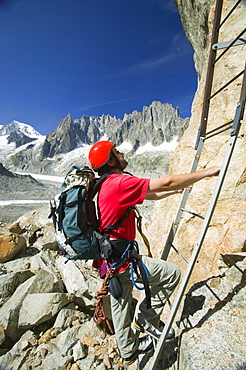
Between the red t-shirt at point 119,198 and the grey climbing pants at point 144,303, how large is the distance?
46 centimetres

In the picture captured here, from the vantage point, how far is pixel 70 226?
3061mm

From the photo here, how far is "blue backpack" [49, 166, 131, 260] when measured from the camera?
3.06 m

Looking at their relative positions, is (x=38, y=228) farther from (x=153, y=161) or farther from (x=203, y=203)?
(x=153, y=161)

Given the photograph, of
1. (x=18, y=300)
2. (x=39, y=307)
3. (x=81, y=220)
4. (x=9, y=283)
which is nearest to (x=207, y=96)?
(x=81, y=220)

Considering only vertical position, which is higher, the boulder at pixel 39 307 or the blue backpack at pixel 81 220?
the blue backpack at pixel 81 220

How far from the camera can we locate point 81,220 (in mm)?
3080

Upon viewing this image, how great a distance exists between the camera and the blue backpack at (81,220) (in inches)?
120

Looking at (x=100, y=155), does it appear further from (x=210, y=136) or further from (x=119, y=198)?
(x=210, y=136)

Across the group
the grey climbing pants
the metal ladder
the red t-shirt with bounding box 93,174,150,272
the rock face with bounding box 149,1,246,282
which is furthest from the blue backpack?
the rock face with bounding box 149,1,246,282

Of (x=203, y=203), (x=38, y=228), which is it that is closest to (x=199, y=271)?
(x=203, y=203)

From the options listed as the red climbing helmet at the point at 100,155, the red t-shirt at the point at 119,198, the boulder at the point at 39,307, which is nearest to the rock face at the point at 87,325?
the boulder at the point at 39,307

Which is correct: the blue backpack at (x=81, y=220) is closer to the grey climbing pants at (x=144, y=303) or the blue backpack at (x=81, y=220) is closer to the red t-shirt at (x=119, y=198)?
the red t-shirt at (x=119, y=198)

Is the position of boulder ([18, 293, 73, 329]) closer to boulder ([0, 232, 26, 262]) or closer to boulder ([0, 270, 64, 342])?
boulder ([0, 270, 64, 342])

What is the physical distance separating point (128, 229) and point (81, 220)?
0.87 m
